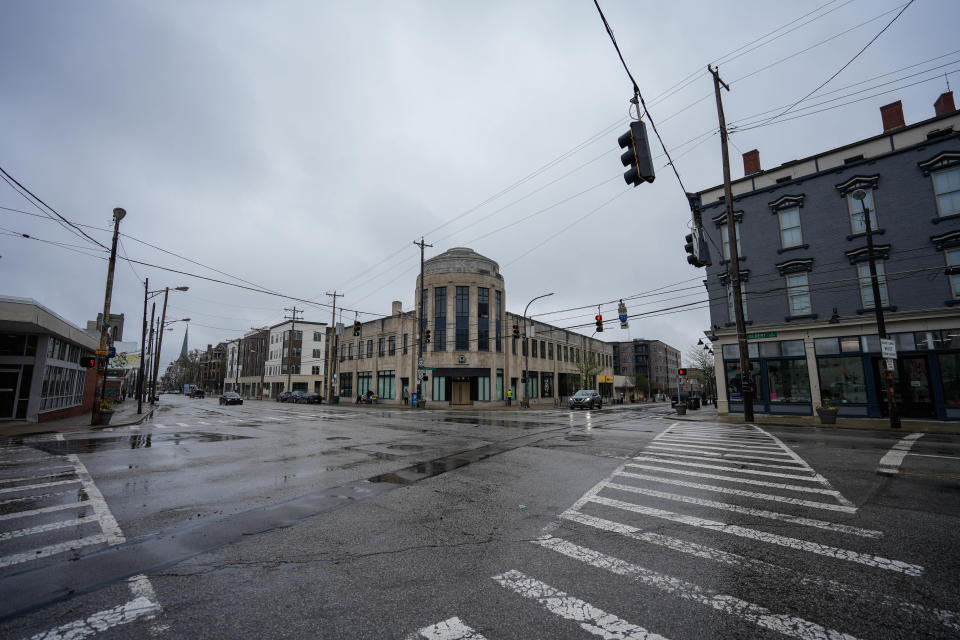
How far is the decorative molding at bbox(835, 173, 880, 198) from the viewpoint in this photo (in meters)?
20.9

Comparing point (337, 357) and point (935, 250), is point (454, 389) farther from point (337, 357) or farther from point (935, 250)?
point (935, 250)

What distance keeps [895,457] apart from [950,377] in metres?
14.5

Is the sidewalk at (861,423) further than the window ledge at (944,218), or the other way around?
the window ledge at (944,218)

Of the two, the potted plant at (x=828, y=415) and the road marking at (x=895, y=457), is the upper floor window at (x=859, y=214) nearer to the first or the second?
the potted plant at (x=828, y=415)

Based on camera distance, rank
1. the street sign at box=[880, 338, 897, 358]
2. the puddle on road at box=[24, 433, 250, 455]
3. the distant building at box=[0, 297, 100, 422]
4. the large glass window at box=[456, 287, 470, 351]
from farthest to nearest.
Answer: the large glass window at box=[456, 287, 470, 351] < the distant building at box=[0, 297, 100, 422] < the street sign at box=[880, 338, 897, 358] < the puddle on road at box=[24, 433, 250, 455]

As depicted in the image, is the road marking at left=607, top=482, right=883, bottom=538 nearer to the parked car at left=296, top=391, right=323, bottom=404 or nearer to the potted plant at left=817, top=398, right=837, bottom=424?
the potted plant at left=817, top=398, right=837, bottom=424

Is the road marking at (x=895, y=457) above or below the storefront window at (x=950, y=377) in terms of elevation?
below

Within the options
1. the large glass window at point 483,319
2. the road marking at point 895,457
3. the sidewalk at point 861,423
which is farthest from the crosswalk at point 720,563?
the large glass window at point 483,319

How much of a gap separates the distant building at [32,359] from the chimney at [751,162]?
3903 cm

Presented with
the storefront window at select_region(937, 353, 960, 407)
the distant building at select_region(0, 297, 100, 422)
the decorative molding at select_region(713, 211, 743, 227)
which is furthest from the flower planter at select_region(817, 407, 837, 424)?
Answer: the distant building at select_region(0, 297, 100, 422)

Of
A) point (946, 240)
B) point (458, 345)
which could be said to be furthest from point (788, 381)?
point (458, 345)

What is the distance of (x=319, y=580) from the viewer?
3912mm

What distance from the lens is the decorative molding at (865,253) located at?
66.4ft

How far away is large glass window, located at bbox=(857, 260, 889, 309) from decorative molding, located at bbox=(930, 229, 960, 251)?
6.64ft
